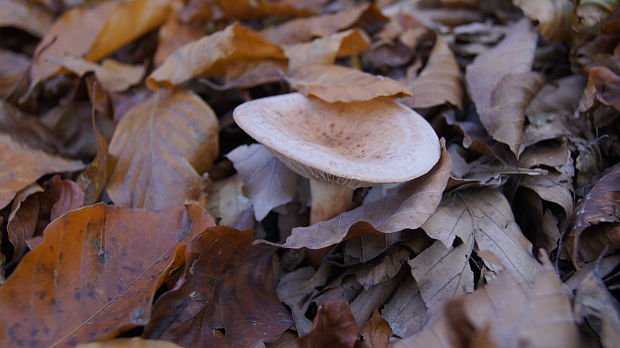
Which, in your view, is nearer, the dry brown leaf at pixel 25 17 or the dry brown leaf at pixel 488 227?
the dry brown leaf at pixel 488 227

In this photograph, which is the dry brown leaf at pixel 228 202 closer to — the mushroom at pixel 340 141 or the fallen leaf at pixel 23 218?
the mushroom at pixel 340 141

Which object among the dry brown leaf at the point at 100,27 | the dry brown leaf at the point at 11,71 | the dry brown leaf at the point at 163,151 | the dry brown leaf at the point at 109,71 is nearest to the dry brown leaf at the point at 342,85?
the dry brown leaf at the point at 163,151

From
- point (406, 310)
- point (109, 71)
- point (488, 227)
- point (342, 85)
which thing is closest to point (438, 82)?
point (342, 85)

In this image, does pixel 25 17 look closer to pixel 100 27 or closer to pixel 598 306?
pixel 100 27

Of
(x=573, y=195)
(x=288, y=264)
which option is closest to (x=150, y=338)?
(x=288, y=264)

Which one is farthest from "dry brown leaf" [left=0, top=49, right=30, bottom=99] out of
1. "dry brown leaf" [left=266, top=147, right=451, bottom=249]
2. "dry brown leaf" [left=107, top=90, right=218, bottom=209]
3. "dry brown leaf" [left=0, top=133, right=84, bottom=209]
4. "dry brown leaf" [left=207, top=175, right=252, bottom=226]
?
"dry brown leaf" [left=266, top=147, right=451, bottom=249]

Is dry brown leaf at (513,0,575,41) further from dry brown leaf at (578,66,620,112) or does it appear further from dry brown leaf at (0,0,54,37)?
dry brown leaf at (0,0,54,37)

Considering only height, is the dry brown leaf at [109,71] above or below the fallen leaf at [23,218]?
above
